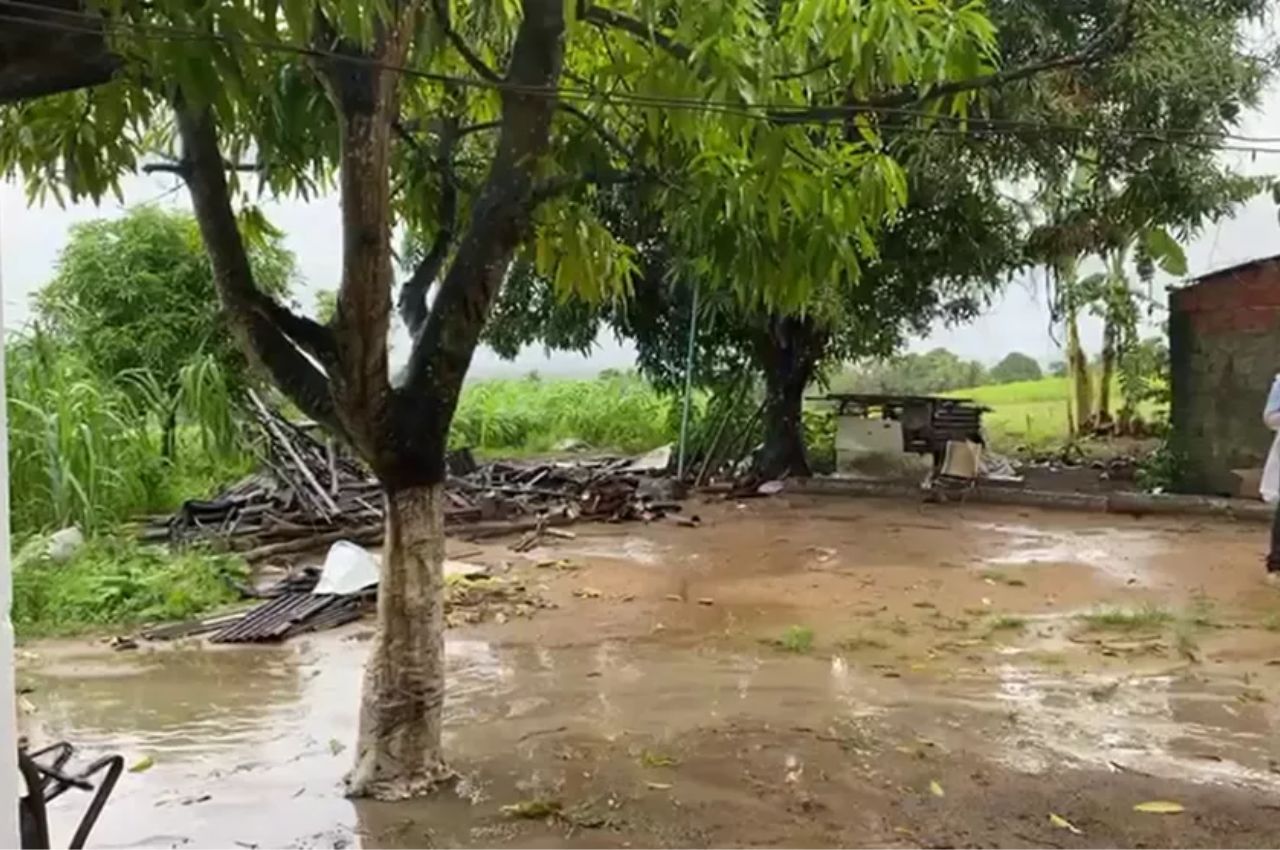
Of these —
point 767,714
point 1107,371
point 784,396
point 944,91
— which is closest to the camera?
point 944,91

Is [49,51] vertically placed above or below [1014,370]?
below

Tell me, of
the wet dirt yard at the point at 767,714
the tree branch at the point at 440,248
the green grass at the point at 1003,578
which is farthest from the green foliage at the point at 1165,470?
the tree branch at the point at 440,248

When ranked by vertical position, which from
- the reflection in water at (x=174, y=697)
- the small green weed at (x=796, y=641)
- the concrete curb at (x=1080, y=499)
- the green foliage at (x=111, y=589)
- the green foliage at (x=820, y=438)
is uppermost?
the green foliage at (x=820, y=438)

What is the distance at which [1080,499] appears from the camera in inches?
438

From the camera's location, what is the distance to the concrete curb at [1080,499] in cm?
1030

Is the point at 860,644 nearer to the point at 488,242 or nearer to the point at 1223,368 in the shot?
the point at 488,242

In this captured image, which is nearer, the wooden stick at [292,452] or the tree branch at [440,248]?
the tree branch at [440,248]

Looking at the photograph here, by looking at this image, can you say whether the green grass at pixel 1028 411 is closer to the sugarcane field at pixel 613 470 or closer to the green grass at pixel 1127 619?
the sugarcane field at pixel 613 470

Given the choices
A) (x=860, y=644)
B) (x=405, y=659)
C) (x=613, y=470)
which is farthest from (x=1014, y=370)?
(x=405, y=659)

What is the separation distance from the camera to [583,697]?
17.8 feet

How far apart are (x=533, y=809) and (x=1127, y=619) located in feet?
13.0

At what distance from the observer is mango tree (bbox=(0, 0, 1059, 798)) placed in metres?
3.08

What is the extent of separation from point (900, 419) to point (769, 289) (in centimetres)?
905

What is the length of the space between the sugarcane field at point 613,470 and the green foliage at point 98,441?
0.15 ft
